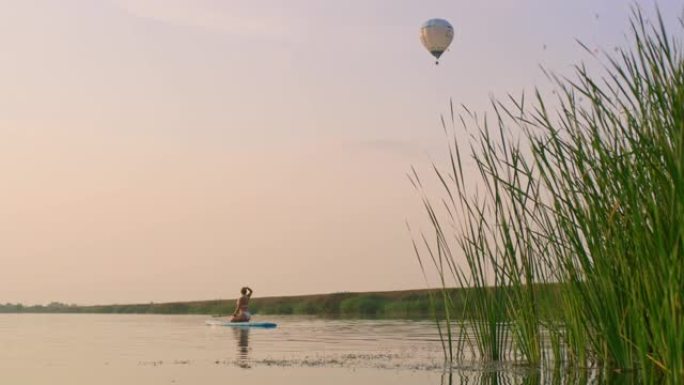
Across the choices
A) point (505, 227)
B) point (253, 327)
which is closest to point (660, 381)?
point (505, 227)

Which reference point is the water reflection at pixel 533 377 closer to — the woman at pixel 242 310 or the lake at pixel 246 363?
the lake at pixel 246 363

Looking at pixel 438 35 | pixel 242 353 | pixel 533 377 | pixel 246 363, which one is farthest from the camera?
pixel 438 35

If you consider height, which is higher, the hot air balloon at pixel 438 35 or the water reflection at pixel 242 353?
the hot air balloon at pixel 438 35

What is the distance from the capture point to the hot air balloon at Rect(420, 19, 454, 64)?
23.2m

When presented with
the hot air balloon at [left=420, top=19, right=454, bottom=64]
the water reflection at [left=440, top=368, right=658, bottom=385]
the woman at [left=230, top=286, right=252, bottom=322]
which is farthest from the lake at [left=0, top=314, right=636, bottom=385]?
the hot air balloon at [left=420, top=19, right=454, bottom=64]

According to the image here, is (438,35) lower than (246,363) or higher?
higher

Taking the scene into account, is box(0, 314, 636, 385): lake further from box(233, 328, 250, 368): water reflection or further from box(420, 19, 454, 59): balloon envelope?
box(420, 19, 454, 59): balloon envelope

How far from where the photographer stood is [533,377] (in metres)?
7.72

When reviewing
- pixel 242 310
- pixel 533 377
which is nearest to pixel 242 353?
pixel 533 377

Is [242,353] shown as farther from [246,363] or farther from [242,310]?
[242,310]

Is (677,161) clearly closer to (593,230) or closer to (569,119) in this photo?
(593,230)

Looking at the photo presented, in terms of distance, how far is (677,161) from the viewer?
15.0 ft

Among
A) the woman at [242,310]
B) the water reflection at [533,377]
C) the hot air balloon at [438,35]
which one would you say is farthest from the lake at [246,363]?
the hot air balloon at [438,35]

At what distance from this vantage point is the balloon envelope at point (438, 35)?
23.2 meters
